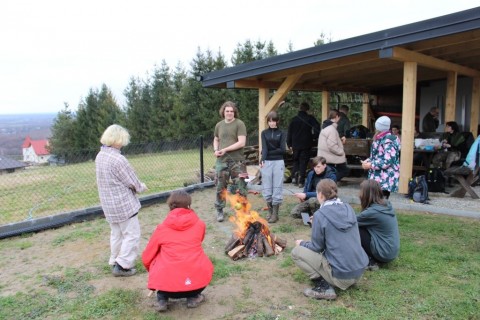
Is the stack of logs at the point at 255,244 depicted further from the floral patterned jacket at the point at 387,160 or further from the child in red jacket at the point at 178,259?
the floral patterned jacket at the point at 387,160

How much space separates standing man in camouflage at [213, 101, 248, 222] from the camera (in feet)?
Answer: 18.4

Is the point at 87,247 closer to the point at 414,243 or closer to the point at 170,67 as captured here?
the point at 414,243

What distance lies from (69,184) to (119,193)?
7.51m

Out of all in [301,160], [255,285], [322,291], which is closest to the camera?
[322,291]

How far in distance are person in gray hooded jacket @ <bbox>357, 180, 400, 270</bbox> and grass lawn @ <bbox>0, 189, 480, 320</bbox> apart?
0.74 feet

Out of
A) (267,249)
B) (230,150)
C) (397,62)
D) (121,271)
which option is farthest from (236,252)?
(397,62)

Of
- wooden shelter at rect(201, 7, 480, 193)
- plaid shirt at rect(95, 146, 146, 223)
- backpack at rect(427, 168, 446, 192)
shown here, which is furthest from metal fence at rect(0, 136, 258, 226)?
backpack at rect(427, 168, 446, 192)

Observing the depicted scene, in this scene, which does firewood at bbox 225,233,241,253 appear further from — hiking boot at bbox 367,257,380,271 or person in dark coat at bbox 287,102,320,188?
person in dark coat at bbox 287,102,320,188

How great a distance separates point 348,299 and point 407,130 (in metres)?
3.93

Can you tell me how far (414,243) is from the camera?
180 inches

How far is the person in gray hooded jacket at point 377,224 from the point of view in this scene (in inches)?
144

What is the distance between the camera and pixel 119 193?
378 cm

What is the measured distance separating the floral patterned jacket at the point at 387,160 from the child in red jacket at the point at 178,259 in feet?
10.1

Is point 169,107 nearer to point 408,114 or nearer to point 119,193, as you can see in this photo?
point 408,114
